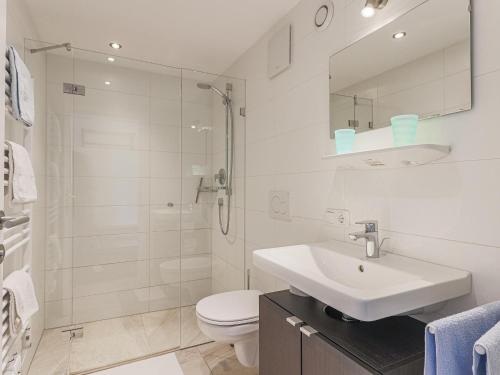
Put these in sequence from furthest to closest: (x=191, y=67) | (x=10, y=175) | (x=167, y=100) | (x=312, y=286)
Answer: (x=191, y=67) → (x=167, y=100) → (x=10, y=175) → (x=312, y=286)

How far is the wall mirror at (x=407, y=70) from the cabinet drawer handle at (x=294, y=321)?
0.91 metres

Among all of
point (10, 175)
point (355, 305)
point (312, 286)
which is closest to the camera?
point (355, 305)

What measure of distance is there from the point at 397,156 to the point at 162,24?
5.96 ft

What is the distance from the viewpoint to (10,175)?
4.26 feet

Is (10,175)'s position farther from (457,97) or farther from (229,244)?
(457,97)

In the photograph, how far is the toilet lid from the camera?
1646 millimetres

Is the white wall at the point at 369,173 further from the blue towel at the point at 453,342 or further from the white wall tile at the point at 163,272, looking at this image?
the white wall tile at the point at 163,272

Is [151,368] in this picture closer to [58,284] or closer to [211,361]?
[211,361]

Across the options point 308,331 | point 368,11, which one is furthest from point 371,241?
point 368,11

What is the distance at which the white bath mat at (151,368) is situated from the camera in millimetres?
1890

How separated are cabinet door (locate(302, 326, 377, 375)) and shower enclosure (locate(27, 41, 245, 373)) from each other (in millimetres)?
1409

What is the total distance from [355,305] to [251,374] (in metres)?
1.36

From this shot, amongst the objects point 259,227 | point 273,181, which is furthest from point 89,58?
point 259,227

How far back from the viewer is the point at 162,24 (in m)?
2.03
